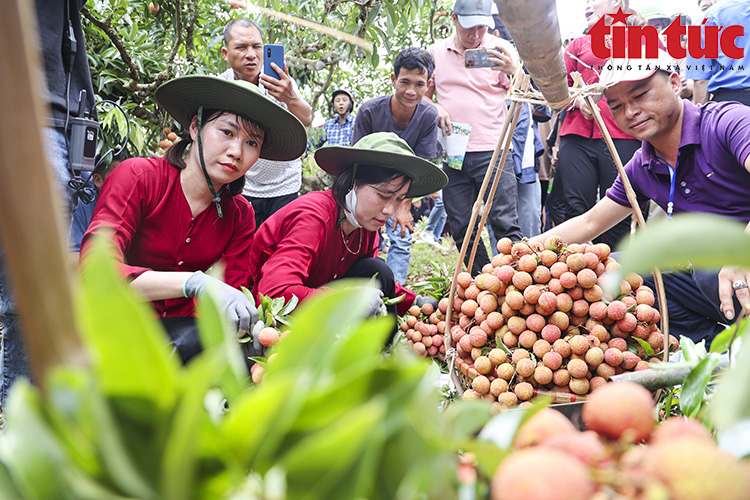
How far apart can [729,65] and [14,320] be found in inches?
125

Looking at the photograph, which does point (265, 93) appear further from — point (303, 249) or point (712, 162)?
point (712, 162)

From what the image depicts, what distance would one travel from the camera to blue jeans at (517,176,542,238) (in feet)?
10.8

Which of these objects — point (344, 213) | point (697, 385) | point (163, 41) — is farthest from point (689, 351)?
point (163, 41)

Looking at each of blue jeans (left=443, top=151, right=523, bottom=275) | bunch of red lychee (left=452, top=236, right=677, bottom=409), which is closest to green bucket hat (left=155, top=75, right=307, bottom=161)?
bunch of red lychee (left=452, top=236, right=677, bottom=409)

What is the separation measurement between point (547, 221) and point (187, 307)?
12.8ft

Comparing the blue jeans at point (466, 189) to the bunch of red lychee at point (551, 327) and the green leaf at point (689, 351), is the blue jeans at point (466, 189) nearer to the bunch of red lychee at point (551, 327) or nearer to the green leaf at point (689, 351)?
the bunch of red lychee at point (551, 327)

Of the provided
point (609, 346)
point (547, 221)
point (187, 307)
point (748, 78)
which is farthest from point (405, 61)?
point (547, 221)

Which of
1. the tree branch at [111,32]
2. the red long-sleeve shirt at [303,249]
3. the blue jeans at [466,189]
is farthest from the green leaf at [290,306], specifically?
the tree branch at [111,32]

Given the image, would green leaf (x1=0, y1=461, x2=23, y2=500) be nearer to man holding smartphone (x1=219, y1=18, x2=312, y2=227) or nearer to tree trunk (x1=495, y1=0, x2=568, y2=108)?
tree trunk (x1=495, y1=0, x2=568, y2=108)

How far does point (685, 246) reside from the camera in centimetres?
32

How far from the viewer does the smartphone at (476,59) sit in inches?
92.0

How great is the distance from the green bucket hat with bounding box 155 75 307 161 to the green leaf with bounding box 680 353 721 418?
146 centimetres

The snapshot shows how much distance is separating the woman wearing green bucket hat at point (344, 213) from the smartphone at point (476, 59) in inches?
22.2

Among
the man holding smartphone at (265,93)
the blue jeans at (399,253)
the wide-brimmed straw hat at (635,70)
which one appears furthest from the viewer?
the blue jeans at (399,253)
